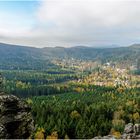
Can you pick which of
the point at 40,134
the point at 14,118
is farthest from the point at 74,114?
the point at 14,118

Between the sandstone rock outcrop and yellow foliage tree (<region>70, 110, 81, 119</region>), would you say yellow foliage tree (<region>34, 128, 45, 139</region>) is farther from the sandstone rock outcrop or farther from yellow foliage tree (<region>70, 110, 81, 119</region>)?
the sandstone rock outcrop

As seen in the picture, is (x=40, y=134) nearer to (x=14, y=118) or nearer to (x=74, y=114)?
(x=74, y=114)

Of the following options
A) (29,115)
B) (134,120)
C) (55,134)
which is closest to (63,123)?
(55,134)

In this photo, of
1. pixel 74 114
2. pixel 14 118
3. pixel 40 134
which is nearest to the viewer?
pixel 14 118

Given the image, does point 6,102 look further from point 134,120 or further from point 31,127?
point 134,120

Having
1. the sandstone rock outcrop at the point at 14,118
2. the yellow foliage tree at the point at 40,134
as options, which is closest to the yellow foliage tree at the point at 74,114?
the yellow foliage tree at the point at 40,134

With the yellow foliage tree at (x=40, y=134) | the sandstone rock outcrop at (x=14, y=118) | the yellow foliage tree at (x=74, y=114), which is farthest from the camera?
the yellow foliage tree at (x=74, y=114)

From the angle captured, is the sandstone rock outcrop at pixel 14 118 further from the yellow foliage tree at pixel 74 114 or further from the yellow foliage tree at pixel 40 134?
the yellow foliage tree at pixel 74 114

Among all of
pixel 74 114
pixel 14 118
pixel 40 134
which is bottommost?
pixel 74 114

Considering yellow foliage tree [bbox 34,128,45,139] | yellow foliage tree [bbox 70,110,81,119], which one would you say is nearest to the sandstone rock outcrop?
yellow foliage tree [bbox 34,128,45,139]

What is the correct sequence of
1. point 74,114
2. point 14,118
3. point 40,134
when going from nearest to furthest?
point 14,118 < point 40,134 < point 74,114
